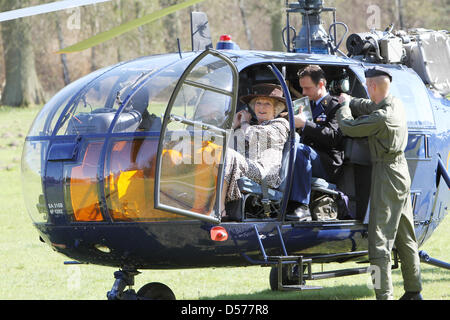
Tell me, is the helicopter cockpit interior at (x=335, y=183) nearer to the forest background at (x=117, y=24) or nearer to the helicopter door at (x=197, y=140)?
the helicopter door at (x=197, y=140)

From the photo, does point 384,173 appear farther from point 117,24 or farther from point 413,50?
point 117,24

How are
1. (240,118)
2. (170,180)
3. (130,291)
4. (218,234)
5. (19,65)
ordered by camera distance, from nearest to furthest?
(170,180) < (218,234) < (130,291) < (240,118) < (19,65)

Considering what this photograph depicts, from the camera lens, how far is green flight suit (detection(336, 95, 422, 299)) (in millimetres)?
5953

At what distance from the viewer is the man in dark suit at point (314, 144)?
588 centimetres

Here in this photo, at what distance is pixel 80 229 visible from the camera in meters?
5.54

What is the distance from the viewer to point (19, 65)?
28.2 meters

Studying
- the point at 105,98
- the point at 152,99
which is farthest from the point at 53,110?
the point at 152,99

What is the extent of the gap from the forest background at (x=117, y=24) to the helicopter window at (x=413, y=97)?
54.0 feet

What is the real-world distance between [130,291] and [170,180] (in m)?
1.11

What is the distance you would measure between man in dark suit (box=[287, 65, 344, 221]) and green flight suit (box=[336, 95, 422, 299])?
7.7 inches

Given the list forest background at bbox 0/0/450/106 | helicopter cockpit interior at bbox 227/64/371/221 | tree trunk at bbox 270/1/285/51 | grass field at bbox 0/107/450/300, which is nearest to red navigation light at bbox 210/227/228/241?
helicopter cockpit interior at bbox 227/64/371/221

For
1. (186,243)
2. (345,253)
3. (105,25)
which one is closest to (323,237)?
(345,253)

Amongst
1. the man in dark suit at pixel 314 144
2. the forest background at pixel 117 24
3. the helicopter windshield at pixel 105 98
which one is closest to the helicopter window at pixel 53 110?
the helicopter windshield at pixel 105 98

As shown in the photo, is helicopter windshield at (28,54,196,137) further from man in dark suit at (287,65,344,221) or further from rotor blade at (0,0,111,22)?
man in dark suit at (287,65,344,221)
